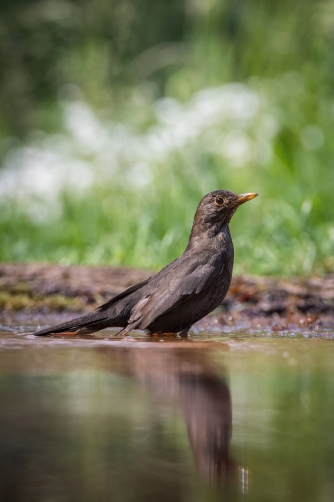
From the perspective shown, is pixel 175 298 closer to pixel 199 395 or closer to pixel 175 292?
pixel 175 292

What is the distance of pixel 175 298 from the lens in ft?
13.6

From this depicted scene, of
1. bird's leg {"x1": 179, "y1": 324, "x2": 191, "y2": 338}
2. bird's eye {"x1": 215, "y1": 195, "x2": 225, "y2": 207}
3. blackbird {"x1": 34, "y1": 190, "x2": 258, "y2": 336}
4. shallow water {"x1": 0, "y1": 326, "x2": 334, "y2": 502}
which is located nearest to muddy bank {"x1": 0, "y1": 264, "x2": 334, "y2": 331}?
bird's leg {"x1": 179, "y1": 324, "x2": 191, "y2": 338}

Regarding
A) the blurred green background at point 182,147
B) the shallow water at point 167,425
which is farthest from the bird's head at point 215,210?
the blurred green background at point 182,147

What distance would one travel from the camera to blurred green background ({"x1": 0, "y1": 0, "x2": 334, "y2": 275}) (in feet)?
23.5

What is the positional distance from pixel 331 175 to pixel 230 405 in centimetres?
544

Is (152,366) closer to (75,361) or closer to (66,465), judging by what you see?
(75,361)

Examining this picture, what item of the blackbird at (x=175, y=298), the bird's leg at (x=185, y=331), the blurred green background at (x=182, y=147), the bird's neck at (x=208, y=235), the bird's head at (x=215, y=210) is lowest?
the bird's leg at (x=185, y=331)

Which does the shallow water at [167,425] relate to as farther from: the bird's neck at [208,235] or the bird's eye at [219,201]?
the bird's eye at [219,201]

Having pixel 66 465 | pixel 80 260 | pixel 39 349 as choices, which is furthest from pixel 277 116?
pixel 66 465

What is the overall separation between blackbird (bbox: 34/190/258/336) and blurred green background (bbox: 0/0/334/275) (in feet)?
6.38

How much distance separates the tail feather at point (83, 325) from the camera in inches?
161

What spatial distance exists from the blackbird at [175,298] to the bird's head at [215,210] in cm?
10

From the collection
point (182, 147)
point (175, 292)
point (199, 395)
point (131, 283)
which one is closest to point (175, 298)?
point (175, 292)

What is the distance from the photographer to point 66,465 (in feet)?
5.82
